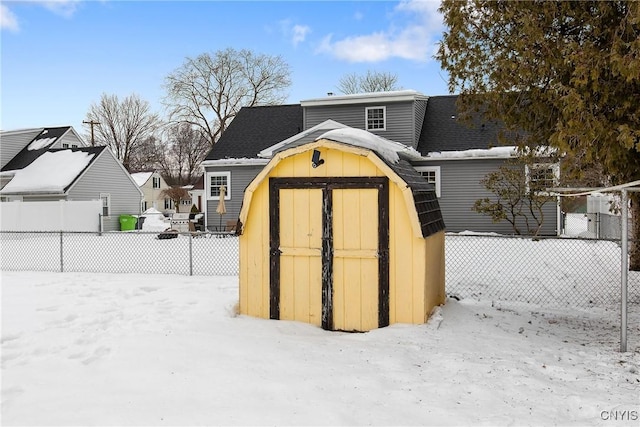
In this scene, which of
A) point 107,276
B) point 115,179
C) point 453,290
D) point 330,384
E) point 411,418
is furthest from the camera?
point 115,179

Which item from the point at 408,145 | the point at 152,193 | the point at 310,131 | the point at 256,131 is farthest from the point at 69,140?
the point at 152,193

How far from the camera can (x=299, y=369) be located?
15.4 ft

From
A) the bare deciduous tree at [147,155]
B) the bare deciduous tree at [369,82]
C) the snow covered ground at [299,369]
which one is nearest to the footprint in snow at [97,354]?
the snow covered ground at [299,369]

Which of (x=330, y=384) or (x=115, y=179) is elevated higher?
(x=115, y=179)

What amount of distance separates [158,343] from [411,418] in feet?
10.2

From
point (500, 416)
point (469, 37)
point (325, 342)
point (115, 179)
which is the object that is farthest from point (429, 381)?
point (115, 179)

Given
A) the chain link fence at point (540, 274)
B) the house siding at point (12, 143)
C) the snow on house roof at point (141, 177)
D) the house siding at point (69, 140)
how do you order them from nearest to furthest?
the chain link fence at point (540, 274) < the house siding at point (12, 143) < the house siding at point (69, 140) < the snow on house roof at point (141, 177)

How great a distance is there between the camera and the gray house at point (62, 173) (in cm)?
2417

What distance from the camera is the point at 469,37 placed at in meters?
7.41

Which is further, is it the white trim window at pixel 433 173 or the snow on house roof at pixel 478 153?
the white trim window at pixel 433 173

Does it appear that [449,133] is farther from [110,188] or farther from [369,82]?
[369,82]

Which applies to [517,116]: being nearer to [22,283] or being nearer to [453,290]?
[453,290]

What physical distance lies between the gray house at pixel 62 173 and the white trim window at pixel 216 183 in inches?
261

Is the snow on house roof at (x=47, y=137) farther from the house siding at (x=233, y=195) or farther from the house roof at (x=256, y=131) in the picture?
the house siding at (x=233, y=195)
